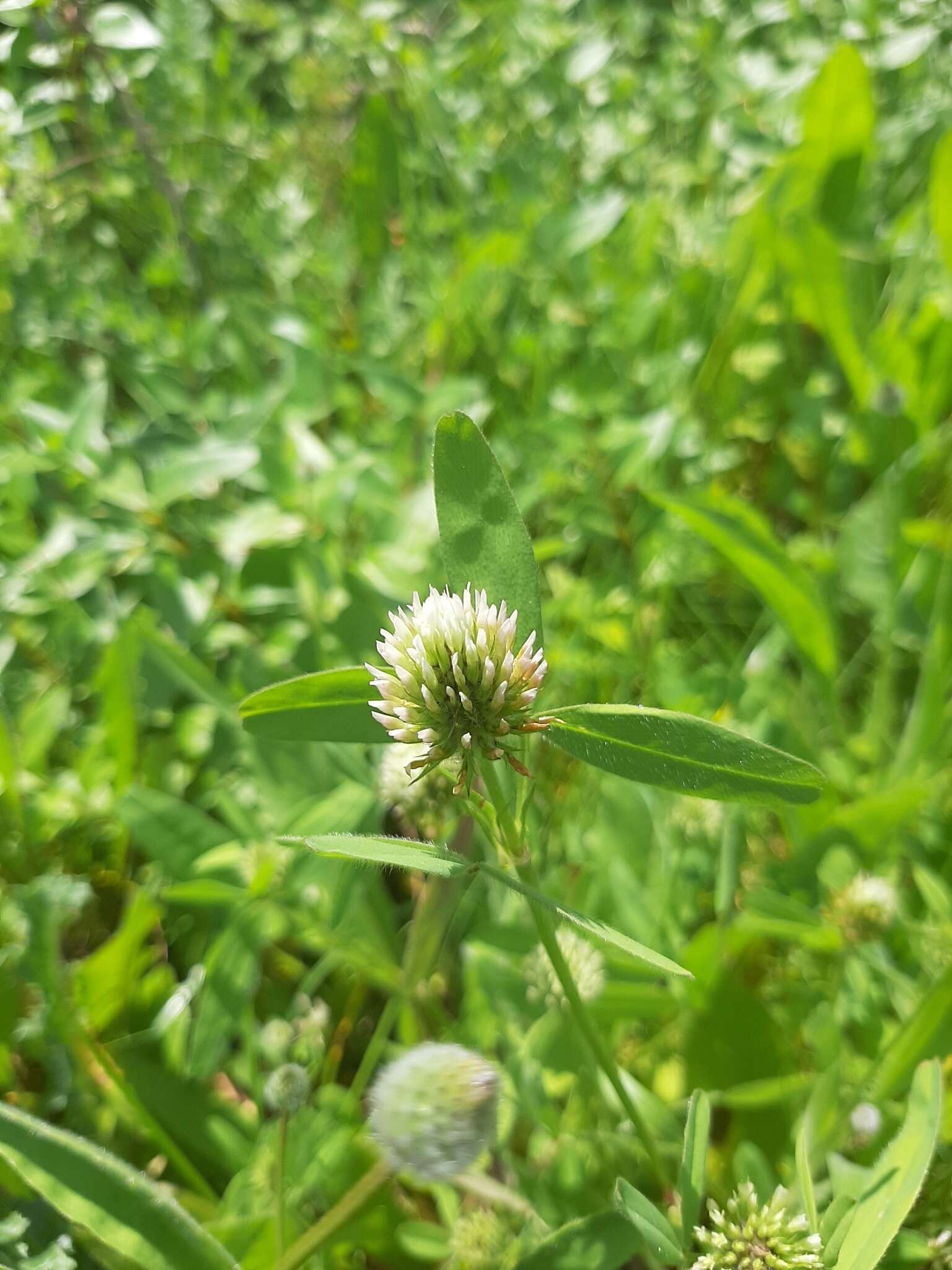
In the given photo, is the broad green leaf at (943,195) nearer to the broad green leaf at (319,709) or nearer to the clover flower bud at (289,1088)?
the broad green leaf at (319,709)

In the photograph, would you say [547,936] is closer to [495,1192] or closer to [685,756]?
[685,756]

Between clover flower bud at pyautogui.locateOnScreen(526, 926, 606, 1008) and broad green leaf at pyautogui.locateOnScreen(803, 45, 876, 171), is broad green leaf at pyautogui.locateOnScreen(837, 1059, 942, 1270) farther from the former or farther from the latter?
broad green leaf at pyautogui.locateOnScreen(803, 45, 876, 171)

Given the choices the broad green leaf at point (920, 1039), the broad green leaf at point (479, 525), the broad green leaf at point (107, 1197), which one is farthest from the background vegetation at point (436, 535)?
the broad green leaf at point (479, 525)

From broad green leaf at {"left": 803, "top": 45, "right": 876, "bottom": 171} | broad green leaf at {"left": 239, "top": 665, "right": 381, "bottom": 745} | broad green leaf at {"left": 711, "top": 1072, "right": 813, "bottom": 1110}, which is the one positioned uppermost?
broad green leaf at {"left": 803, "top": 45, "right": 876, "bottom": 171}

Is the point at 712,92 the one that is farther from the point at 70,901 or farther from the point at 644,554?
the point at 70,901

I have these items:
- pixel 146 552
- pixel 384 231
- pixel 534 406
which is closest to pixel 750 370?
pixel 534 406

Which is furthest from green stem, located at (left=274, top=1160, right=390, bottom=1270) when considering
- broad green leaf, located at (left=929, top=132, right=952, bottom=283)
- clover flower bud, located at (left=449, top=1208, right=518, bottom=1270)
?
broad green leaf, located at (left=929, top=132, right=952, bottom=283)
